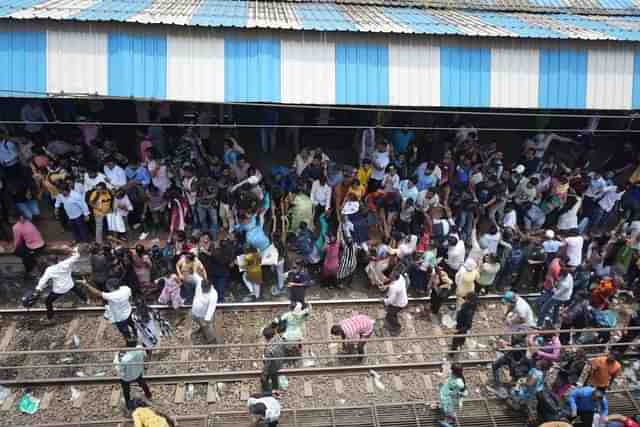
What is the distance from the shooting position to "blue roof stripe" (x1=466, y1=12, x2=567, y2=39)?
1180cm

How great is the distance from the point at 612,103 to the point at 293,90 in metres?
6.12

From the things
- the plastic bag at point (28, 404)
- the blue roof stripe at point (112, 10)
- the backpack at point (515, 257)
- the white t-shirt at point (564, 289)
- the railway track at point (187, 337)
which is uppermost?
the blue roof stripe at point (112, 10)

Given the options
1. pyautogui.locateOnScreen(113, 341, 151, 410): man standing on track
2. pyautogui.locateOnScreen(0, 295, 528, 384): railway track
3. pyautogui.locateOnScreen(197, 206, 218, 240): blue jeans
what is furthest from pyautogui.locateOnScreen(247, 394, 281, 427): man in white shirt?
pyautogui.locateOnScreen(197, 206, 218, 240): blue jeans

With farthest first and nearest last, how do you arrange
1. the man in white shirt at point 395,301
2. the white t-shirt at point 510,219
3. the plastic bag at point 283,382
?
the white t-shirt at point 510,219 < the man in white shirt at point 395,301 < the plastic bag at point 283,382

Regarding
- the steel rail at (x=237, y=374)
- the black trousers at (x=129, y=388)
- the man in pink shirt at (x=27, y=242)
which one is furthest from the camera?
the man in pink shirt at (x=27, y=242)

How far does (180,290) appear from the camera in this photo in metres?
10.5

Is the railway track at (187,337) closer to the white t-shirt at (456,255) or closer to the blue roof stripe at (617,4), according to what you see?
the white t-shirt at (456,255)

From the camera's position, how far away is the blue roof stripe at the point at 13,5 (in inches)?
423

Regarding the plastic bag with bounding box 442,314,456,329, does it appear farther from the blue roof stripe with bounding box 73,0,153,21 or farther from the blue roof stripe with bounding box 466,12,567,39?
the blue roof stripe with bounding box 73,0,153,21

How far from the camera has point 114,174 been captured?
1117 cm

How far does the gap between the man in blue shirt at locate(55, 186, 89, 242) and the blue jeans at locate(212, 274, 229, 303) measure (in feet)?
8.86

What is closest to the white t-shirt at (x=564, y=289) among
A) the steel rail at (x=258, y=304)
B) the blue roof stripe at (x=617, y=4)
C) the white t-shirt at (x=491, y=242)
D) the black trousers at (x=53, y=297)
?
the steel rail at (x=258, y=304)

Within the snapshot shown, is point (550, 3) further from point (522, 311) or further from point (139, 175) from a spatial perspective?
point (139, 175)

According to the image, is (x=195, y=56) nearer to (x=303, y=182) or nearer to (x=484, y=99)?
(x=303, y=182)
